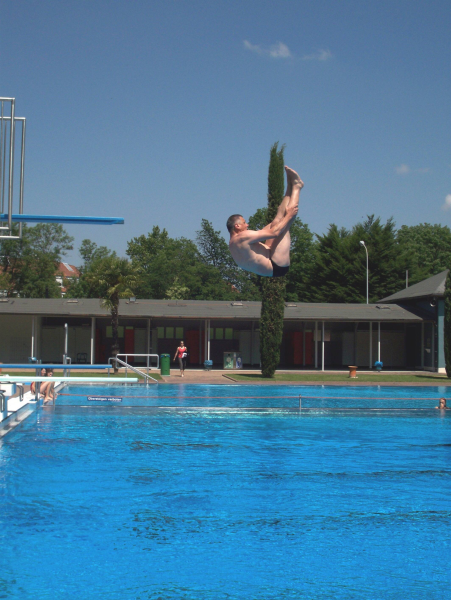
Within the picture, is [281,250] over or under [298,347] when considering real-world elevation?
over

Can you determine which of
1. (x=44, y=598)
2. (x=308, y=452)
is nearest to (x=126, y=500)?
(x=44, y=598)

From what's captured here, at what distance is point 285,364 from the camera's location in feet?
119

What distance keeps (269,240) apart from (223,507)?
3977mm

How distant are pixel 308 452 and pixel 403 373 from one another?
19.6m

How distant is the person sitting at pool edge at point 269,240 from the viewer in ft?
20.1


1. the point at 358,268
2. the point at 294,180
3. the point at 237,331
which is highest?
the point at 358,268

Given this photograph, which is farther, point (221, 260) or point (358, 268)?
point (221, 260)

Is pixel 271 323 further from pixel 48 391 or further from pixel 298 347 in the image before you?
pixel 48 391

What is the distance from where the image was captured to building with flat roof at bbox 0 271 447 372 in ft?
104

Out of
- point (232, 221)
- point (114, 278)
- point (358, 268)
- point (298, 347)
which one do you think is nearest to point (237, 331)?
point (298, 347)

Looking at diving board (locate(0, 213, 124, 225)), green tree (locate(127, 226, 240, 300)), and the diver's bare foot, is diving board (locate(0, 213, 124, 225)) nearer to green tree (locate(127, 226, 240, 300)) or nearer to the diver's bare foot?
the diver's bare foot

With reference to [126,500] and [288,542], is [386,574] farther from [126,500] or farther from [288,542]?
[126,500]

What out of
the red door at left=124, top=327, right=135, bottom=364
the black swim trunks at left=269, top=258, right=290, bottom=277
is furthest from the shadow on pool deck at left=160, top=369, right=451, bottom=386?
the black swim trunks at left=269, top=258, right=290, bottom=277

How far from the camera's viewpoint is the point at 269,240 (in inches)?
265
